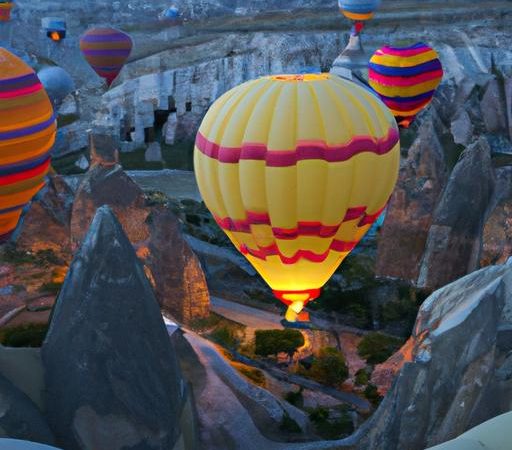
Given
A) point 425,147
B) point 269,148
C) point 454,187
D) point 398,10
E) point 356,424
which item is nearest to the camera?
point 269,148

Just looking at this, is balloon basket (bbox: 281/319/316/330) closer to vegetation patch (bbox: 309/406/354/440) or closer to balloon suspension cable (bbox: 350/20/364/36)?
vegetation patch (bbox: 309/406/354/440)

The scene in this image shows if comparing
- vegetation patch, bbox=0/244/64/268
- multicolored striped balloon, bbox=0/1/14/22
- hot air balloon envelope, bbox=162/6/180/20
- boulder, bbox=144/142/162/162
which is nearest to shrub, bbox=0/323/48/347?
vegetation patch, bbox=0/244/64/268

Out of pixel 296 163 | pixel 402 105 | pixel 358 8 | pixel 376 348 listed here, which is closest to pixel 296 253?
pixel 296 163

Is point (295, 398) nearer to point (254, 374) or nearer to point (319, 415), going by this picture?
point (319, 415)

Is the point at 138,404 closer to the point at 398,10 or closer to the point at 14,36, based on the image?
the point at 398,10

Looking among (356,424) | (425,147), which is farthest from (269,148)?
(425,147)

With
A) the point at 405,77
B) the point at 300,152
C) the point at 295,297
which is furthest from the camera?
the point at 405,77
